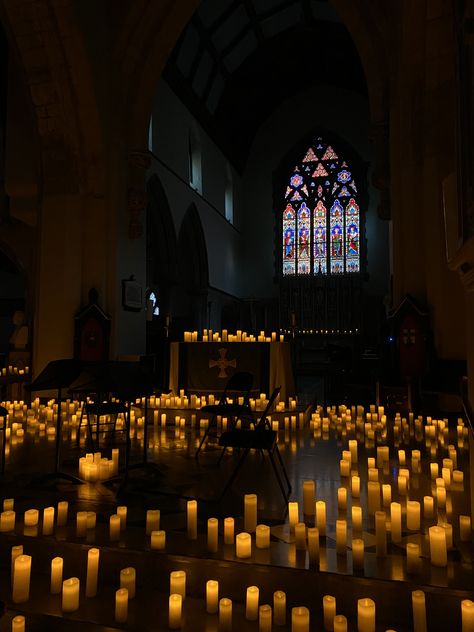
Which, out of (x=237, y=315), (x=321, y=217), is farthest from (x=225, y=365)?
(x=321, y=217)

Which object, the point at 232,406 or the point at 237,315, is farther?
the point at 237,315

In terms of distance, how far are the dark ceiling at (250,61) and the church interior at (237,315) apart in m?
0.09

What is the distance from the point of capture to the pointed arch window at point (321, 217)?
18.5 m

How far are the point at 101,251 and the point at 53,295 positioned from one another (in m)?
1.18

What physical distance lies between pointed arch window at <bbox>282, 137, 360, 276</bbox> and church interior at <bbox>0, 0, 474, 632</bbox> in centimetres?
9

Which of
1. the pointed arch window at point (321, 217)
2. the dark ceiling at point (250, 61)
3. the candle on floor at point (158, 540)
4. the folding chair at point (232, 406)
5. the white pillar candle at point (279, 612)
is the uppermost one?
the dark ceiling at point (250, 61)

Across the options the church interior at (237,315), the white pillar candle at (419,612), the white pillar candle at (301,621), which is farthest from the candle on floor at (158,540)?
the white pillar candle at (419,612)

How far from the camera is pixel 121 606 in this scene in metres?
2.13

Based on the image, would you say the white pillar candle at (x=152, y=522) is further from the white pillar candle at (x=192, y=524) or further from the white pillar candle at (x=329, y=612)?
the white pillar candle at (x=329, y=612)

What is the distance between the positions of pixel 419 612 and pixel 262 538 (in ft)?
2.77

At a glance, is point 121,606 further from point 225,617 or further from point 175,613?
point 225,617

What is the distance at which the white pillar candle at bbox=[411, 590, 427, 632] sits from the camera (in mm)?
1979

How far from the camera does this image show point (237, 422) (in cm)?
624

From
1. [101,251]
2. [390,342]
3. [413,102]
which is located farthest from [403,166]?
[101,251]
